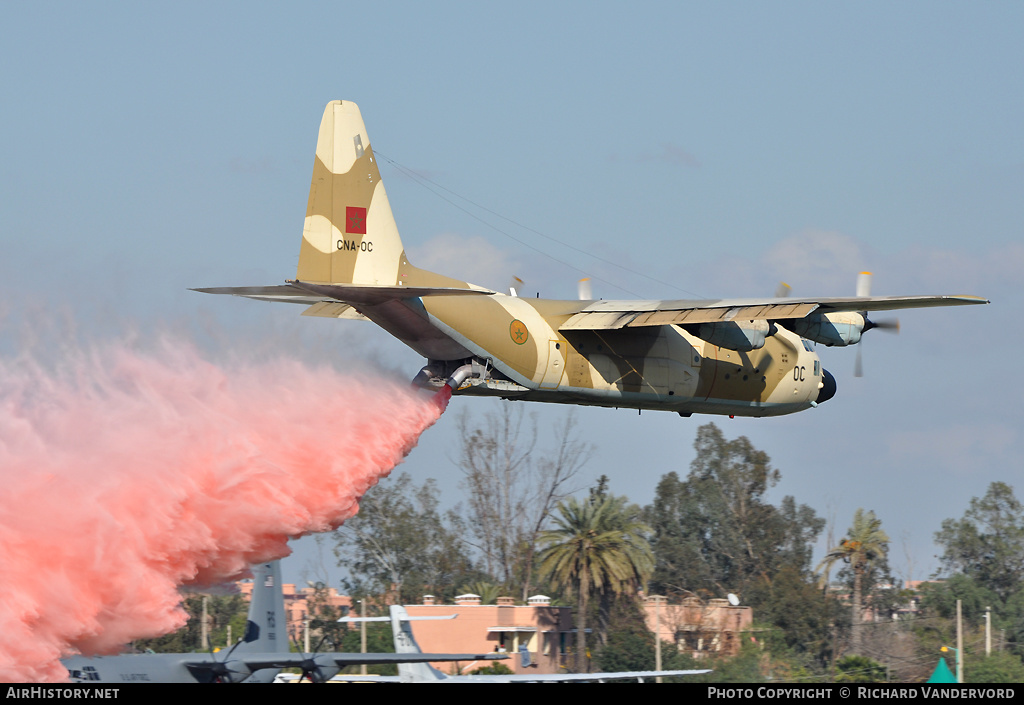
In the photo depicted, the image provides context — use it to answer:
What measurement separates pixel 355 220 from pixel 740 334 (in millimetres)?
9425

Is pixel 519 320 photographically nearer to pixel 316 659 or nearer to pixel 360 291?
pixel 360 291

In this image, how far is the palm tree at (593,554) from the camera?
6500 centimetres

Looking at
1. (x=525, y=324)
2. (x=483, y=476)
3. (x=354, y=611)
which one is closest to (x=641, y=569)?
(x=483, y=476)

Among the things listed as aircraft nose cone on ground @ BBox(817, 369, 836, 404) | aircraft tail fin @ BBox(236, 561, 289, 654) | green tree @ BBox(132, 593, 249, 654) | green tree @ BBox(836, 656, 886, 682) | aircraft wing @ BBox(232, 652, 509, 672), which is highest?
aircraft nose cone on ground @ BBox(817, 369, 836, 404)

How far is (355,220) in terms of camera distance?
22.4 metres

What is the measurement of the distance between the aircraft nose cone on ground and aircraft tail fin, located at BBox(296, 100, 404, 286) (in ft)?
40.8

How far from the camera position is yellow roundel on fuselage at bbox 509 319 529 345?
2321cm

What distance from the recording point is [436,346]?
2273cm

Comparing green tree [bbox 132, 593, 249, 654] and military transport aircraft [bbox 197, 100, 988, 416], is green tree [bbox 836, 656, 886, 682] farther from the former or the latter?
military transport aircraft [bbox 197, 100, 988, 416]

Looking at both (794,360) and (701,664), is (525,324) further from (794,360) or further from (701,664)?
(701,664)

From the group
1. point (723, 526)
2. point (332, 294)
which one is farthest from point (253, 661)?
point (723, 526)

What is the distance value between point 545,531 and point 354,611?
12.8m

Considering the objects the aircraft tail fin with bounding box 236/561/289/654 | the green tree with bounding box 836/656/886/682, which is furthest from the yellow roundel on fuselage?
the green tree with bounding box 836/656/886/682

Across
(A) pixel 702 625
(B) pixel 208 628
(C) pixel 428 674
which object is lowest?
(B) pixel 208 628
